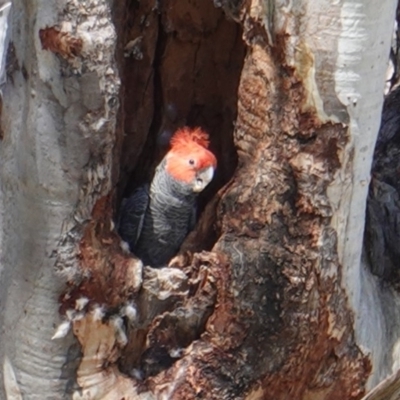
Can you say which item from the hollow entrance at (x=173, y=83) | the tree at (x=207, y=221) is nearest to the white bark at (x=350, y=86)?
the tree at (x=207, y=221)

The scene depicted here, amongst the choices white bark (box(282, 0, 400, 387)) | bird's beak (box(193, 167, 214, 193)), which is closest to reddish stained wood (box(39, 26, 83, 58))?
white bark (box(282, 0, 400, 387))

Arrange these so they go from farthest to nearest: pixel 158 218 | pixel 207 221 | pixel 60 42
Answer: pixel 158 218 < pixel 207 221 < pixel 60 42

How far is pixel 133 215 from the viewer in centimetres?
210

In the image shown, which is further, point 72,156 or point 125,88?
point 125,88

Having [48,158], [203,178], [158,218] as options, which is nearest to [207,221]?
[203,178]

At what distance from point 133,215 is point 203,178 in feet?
0.67

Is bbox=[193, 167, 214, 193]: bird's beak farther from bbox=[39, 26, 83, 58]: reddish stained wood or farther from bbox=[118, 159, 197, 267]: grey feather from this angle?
bbox=[39, 26, 83, 58]: reddish stained wood

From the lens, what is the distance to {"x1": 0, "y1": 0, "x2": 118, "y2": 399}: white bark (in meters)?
1.61

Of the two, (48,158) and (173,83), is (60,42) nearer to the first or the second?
(48,158)

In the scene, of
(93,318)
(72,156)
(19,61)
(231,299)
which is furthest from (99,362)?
(19,61)

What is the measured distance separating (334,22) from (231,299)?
1.96ft

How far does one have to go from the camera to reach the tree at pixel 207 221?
64.5 inches

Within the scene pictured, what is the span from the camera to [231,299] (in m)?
1.76

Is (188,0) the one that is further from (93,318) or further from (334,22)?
(93,318)
